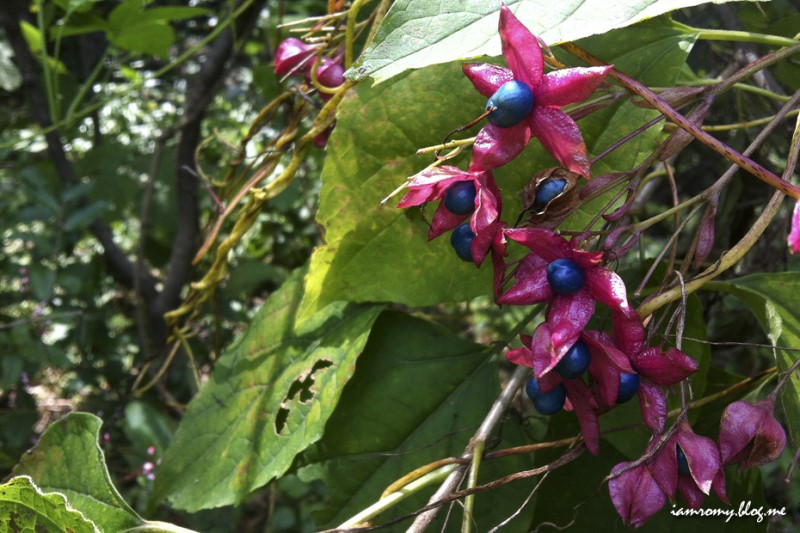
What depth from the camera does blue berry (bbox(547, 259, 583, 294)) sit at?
1.92 ft

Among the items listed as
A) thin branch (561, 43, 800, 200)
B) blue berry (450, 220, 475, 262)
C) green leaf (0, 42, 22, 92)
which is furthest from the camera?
green leaf (0, 42, 22, 92)

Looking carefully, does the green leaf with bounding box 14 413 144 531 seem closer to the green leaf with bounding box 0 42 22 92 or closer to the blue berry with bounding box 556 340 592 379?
the blue berry with bounding box 556 340 592 379

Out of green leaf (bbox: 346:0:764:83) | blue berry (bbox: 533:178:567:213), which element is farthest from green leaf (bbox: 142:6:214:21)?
blue berry (bbox: 533:178:567:213)

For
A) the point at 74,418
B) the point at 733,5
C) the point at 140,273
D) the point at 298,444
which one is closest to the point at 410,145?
the point at 298,444

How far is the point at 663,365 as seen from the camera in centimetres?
59

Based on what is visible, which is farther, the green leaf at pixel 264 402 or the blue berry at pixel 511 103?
the green leaf at pixel 264 402

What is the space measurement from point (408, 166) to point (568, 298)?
30 cm

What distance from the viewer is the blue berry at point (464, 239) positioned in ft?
2.19

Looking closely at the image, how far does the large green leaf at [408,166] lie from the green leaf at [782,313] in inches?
7.6

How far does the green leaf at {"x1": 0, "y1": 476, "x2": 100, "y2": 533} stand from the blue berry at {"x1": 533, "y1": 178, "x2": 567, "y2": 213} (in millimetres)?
458

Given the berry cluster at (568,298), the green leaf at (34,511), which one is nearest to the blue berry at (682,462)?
the berry cluster at (568,298)

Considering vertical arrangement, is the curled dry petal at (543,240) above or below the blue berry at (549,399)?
above

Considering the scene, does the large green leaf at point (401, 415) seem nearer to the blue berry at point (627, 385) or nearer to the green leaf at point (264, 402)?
the green leaf at point (264, 402)

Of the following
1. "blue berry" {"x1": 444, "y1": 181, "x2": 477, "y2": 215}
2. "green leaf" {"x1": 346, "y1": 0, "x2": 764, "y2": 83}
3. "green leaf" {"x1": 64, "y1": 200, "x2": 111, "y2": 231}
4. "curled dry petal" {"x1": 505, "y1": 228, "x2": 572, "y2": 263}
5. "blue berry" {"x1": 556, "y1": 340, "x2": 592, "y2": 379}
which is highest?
"green leaf" {"x1": 346, "y1": 0, "x2": 764, "y2": 83}
